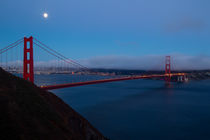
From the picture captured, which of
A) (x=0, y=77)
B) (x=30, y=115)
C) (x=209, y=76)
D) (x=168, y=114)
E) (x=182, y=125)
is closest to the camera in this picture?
(x=30, y=115)

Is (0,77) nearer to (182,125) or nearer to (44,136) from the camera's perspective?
(44,136)

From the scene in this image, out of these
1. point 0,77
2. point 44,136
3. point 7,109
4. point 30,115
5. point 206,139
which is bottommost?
point 206,139

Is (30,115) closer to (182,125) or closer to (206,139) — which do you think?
(206,139)

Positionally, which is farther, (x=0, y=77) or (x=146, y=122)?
(x=146, y=122)

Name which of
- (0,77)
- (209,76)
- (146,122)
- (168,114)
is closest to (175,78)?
(209,76)

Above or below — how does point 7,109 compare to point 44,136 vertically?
above

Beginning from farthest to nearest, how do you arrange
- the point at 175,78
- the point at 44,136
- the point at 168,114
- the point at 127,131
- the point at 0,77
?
the point at 175,78 < the point at 168,114 < the point at 127,131 < the point at 0,77 < the point at 44,136

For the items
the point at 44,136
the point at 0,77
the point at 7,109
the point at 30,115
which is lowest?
the point at 44,136

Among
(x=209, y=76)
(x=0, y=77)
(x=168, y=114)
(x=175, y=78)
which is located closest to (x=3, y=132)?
(x=0, y=77)

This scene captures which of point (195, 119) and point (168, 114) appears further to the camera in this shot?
point (168, 114)
